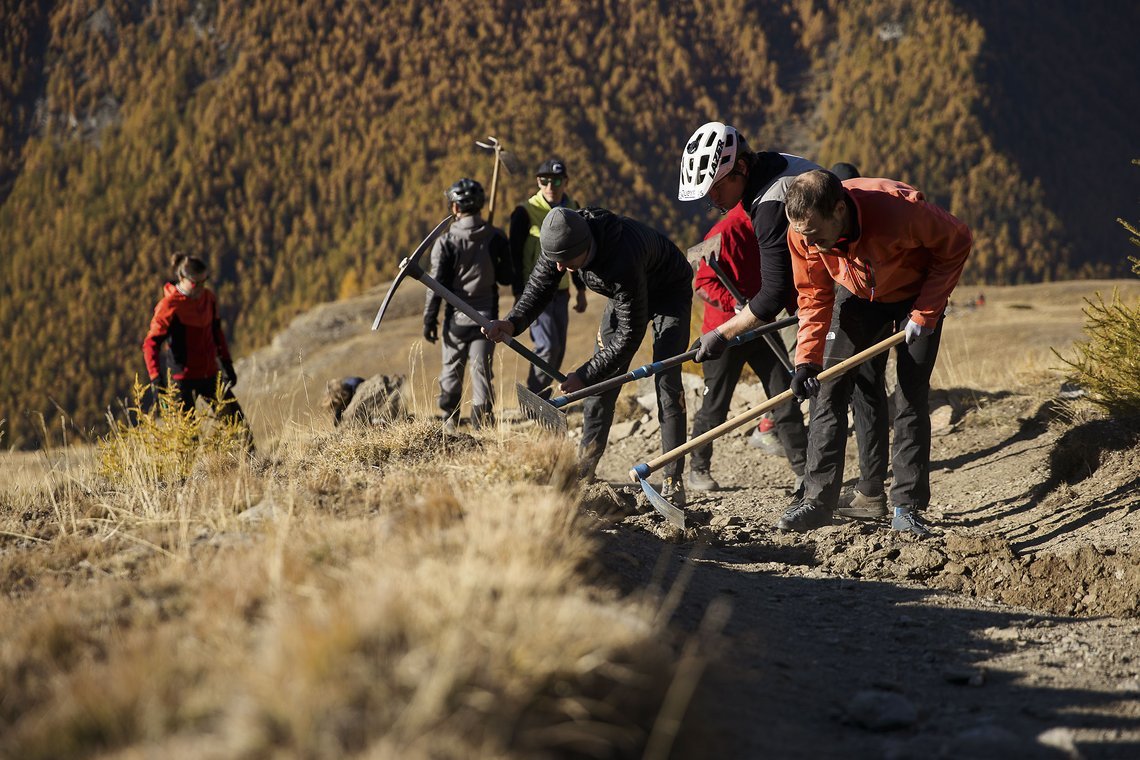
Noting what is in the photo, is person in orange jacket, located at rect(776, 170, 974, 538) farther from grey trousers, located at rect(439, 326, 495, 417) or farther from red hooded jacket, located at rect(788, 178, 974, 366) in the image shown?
grey trousers, located at rect(439, 326, 495, 417)

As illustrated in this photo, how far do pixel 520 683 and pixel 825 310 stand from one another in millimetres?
3445

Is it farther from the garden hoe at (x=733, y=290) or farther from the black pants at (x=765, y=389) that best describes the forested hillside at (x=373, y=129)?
the garden hoe at (x=733, y=290)

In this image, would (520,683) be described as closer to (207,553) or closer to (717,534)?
(207,553)

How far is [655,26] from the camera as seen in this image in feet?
197

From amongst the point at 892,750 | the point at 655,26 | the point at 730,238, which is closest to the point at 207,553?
the point at 892,750

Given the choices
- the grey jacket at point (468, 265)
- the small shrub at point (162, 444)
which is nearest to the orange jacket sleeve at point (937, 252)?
the grey jacket at point (468, 265)

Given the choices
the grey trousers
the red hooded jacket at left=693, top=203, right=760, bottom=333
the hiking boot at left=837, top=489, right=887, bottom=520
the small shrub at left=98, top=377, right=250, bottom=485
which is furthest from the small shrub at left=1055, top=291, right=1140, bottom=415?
the small shrub at left=98, top=377, right=250, bottom=485

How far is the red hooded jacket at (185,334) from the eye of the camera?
7633mm

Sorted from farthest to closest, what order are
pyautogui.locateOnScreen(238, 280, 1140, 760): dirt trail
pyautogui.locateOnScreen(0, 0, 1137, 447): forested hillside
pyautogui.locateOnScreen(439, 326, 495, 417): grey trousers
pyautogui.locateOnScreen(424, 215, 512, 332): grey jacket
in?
pyautogui.locateOnScreen(0, 0, 1137, 447): forested hillside, pyautogui.locateOnScreen(424, 215, 512, 332): grey jacket, pyautogui.locateOnScreen(439, 326, 495, 417): grey trousers, pyautogui.locateOnScreen(238, 280, 1140, 760): dirt trail

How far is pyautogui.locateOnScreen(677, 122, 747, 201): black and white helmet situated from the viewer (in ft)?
18.2

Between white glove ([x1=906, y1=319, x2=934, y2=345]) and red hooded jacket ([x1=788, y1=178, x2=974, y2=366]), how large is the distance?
0.03 metres

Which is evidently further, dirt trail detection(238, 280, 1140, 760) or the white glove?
the white glove

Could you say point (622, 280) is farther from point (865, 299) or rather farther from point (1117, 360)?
point (1117, 360)

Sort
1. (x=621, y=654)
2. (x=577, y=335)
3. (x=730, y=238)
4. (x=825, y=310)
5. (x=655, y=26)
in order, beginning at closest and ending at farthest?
(x=621, y=654), (x=825, y=310), (x=730, y=238), (x=577, y=335), (x=655, y=26)
